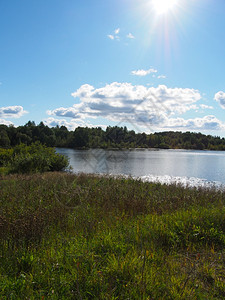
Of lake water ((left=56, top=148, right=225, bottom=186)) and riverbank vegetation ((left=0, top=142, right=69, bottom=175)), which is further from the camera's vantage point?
lake water ((left=56, top=148, right=225, bottom=186))

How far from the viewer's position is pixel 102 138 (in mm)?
10141

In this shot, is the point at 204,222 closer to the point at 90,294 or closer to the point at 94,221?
the point at 94,221

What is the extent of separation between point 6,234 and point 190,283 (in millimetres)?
2999

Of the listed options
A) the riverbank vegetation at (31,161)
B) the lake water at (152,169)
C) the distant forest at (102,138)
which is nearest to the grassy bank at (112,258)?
the distant forest at (102,138)

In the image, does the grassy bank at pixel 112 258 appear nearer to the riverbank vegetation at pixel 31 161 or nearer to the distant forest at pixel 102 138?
the distant forest at pixel 102 138

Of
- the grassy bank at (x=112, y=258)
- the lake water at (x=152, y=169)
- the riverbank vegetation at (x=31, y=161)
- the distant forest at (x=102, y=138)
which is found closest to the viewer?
the grassy bank at (x=112, y=258)

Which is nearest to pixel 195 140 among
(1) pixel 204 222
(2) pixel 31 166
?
(2) pixel 31 166

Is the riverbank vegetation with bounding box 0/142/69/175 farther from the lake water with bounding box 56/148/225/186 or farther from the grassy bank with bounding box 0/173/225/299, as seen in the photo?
the grassy bank with bounding box 0/173/225/299

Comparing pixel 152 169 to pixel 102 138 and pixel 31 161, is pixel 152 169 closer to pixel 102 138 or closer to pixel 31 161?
pixel 31 161

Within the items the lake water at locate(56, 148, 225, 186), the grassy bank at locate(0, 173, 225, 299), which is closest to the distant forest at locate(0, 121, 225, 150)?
the lake water at locate(56, 148, 225, 186)

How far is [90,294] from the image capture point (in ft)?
8.12

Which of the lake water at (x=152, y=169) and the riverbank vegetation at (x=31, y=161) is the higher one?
the riverbank vegetation at (x=31, y=161)

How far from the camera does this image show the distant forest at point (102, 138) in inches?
310

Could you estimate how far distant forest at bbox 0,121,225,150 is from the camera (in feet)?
25.8
